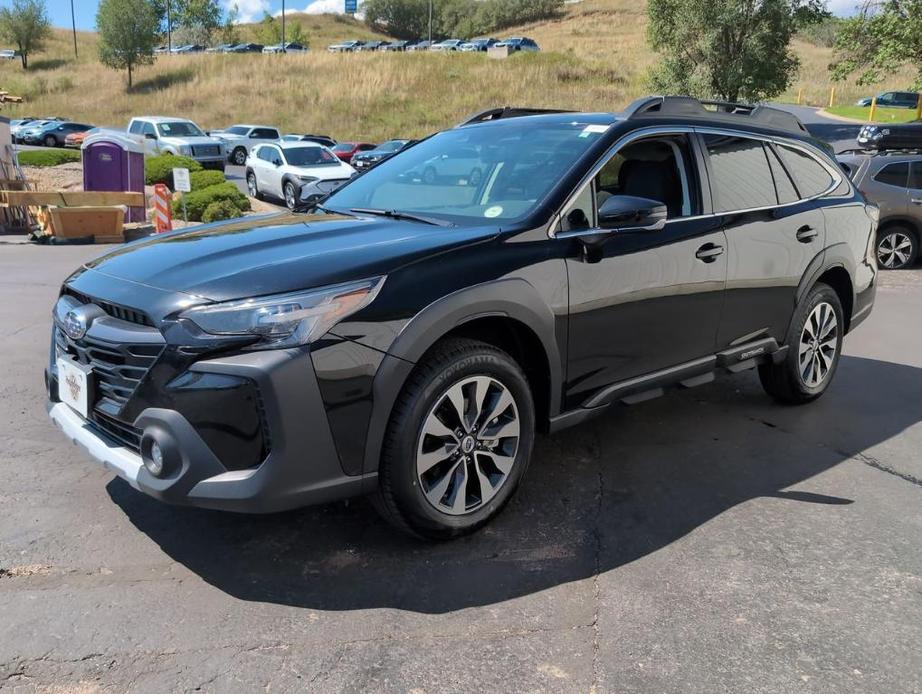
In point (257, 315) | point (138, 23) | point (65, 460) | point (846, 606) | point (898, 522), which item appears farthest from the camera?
point (138, 23)

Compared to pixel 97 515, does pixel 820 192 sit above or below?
above

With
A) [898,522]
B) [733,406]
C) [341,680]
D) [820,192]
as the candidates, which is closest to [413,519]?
[341,680]

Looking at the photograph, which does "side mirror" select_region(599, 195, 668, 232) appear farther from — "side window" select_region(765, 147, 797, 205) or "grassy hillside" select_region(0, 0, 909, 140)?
"grassy hillside" select_region(0, 0, 909, 140)

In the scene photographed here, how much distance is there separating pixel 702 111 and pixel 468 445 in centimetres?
241

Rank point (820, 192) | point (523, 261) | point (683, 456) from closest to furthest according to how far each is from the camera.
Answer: point (523, 261) < point (683, 456) < point (820, 192)

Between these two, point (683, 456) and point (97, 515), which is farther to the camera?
point (683, 456)

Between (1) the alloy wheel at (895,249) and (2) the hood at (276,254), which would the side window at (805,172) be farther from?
(1) the alloy wheel at (895,249)

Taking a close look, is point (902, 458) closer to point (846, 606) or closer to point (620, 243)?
point (846, 606)

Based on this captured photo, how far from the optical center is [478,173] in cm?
399

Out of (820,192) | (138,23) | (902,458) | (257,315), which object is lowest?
(902,458)

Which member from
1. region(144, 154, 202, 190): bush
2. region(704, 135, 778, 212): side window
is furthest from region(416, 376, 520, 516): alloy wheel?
region(144, 154, 202, 190): bush

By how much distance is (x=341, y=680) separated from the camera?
7.95 ft

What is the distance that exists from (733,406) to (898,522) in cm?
171

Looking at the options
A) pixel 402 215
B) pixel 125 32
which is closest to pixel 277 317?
pixel 402 215
